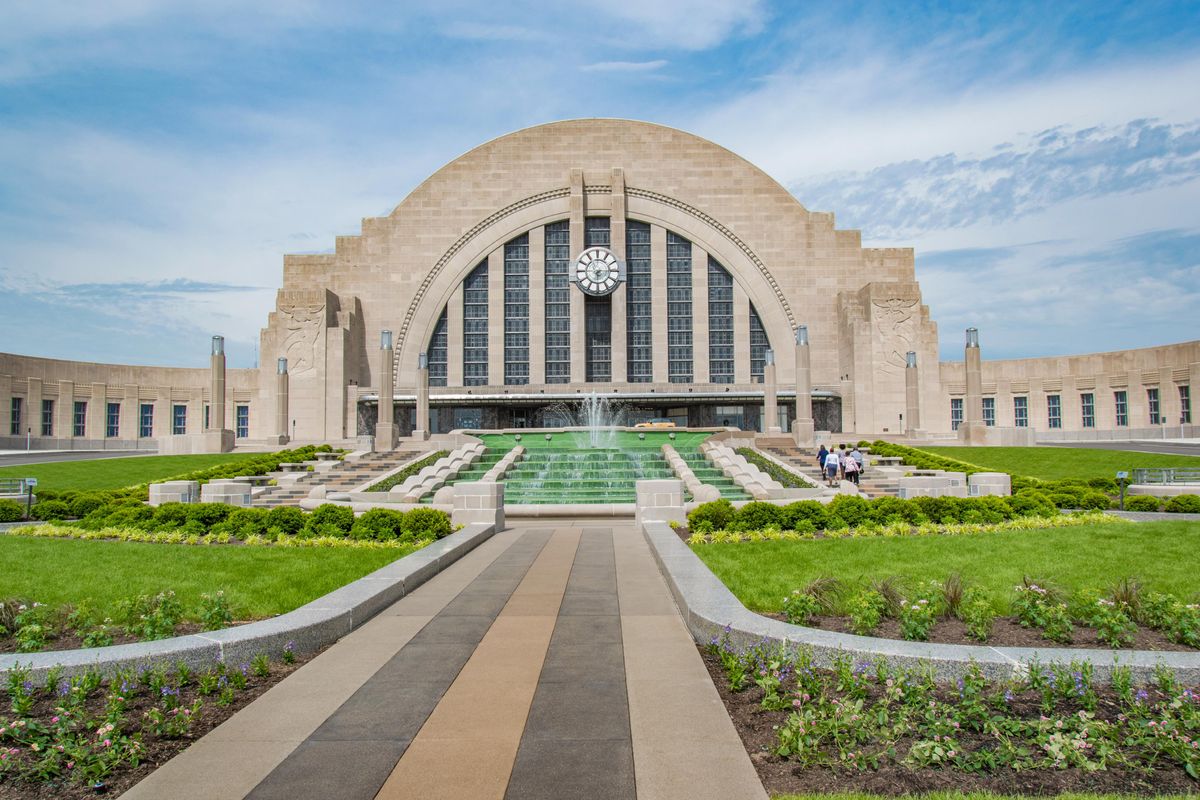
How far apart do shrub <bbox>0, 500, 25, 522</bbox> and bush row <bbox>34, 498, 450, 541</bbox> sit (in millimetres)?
4441

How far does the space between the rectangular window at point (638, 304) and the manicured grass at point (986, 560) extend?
4138 cm

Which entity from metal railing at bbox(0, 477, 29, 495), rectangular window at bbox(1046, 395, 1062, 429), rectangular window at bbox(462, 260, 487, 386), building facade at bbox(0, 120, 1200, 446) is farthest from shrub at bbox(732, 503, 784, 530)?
rectangular window at bbox(1046, 395, 1062, 429)

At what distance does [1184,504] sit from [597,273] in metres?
38.4

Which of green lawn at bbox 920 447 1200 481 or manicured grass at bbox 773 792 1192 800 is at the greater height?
green lawn at bbox 920 447 1200 481

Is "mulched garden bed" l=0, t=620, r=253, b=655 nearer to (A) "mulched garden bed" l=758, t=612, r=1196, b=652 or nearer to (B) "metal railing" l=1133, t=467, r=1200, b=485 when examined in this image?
(A) "mulched garden bed" l=758, t=612, r=1196, b=652

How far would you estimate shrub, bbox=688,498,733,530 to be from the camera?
1554 centimetres

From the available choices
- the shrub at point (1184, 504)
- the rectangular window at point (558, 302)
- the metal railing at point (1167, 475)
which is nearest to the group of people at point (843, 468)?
the shrub at point (1184, 504)

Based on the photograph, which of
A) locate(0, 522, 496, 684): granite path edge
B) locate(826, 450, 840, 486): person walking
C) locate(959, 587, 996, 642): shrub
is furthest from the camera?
locate(826, 450, 840, 486): person walking

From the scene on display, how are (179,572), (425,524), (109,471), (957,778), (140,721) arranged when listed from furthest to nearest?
(109,471) < (425,524) < (179,572) < (140,721) < (957,778)

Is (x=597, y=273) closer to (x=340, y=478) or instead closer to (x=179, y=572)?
(x=340, y=478)

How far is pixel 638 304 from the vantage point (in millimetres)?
55906

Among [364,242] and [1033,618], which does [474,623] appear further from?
[364,242]

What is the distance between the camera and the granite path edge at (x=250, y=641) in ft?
20.1

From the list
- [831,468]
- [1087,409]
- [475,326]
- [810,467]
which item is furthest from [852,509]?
[1087,409]
